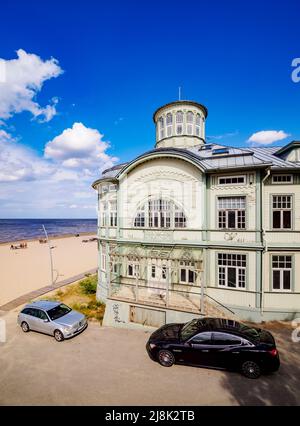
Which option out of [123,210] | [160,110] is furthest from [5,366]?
[160,110]

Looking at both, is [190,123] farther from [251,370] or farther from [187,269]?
[251,370]

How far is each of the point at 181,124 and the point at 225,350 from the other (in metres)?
17.6

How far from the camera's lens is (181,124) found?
67.6 feet

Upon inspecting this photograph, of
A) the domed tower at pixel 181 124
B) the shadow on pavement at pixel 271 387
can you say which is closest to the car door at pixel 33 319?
the shadow on pavement at pixel 271 387

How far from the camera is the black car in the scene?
9070 millimetres

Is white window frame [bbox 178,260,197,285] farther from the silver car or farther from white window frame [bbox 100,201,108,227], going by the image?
white window frame [bbox 100,201,108,227]

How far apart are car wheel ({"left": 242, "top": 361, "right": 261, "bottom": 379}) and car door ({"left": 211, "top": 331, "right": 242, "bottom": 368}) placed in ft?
1.25

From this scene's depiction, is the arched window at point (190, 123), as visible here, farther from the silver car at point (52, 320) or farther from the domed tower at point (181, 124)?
the silver car at point (52, 320)

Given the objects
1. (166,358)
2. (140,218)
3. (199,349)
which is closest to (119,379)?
(166,358)

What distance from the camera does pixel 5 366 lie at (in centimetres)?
1040

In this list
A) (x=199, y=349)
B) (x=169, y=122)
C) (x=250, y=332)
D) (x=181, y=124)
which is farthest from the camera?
(x=169, y=122)

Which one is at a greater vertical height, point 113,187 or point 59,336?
point 113,187

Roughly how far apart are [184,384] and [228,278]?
23.4ft
